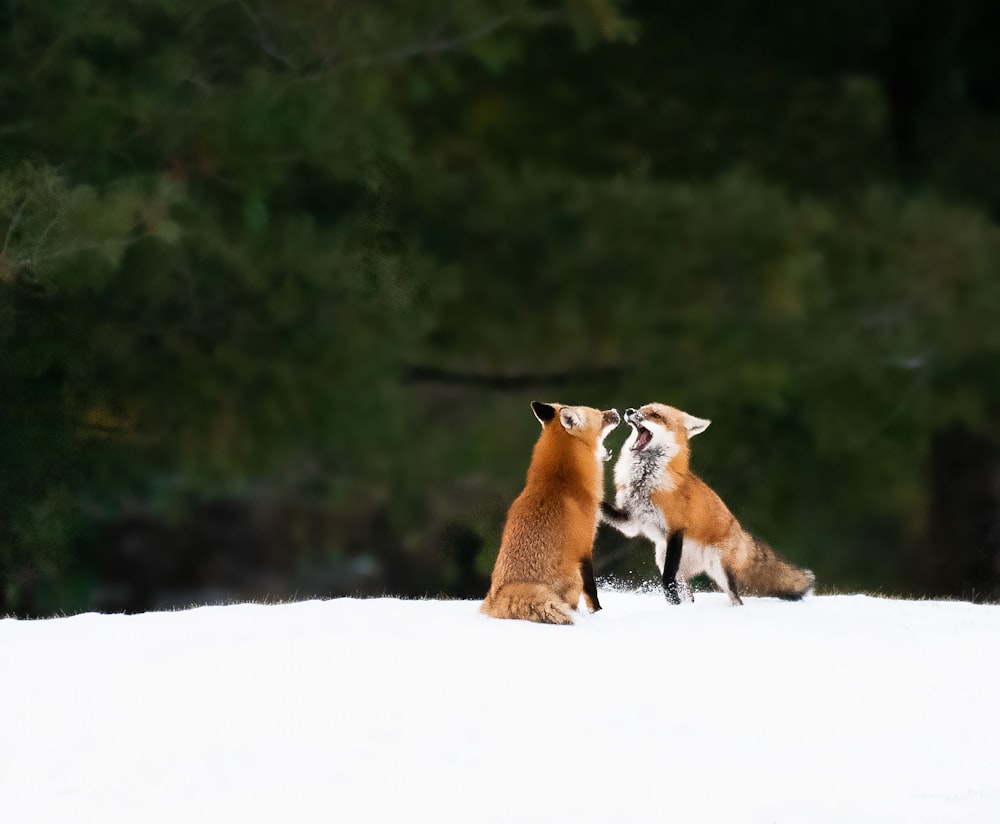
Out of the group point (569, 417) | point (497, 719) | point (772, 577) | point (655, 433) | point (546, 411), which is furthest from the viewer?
point (772, 577)

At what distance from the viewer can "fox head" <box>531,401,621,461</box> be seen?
18.4 ft

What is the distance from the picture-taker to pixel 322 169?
29.7 feet

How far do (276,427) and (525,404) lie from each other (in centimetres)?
213

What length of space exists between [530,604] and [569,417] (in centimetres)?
75

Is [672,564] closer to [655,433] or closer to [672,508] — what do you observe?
[672,508]

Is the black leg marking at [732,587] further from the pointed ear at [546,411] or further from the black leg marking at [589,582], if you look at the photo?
the pointed ear at [546,411]

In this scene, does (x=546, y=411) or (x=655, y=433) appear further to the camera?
(x=655, y=433)

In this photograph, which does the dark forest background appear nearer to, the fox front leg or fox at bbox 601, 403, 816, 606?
fox at bbox 601, 403, 816, 606

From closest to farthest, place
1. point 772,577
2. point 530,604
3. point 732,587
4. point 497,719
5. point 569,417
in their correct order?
point 497,719, point 530,604, point 569,417, point 732,587, point 772,577

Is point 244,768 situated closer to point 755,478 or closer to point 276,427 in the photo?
point 276,427

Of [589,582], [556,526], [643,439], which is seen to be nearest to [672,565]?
[589,582]

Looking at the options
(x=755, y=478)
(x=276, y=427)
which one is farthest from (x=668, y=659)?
(x=755, y=478)

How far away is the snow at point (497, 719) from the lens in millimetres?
3812

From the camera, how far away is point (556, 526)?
545 centimetres
